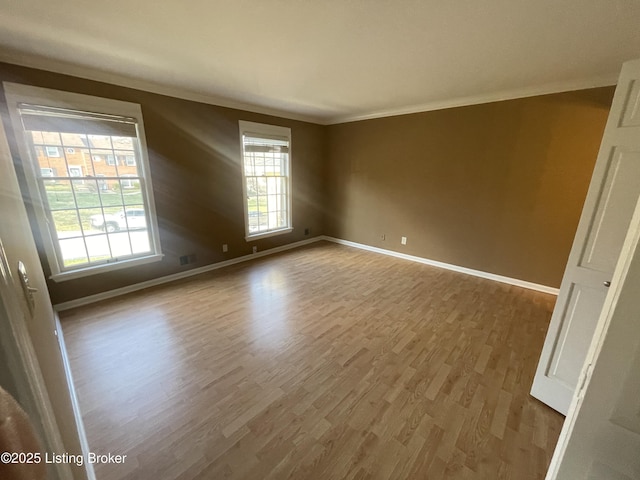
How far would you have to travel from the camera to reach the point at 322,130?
211 inches

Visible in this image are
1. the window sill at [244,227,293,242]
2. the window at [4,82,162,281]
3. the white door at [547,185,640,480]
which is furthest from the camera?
the window sill at [244,227,293,242]

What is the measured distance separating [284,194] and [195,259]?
2.05 metres

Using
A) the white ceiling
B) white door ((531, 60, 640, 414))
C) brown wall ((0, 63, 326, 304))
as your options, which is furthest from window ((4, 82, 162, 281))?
white door ((531, 60, 640, 414))

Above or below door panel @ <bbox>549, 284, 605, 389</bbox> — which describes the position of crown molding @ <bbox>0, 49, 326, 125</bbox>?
above

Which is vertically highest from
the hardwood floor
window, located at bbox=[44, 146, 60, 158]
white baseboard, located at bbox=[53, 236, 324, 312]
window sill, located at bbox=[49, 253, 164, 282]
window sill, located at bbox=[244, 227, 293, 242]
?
window, located at bbox=[44, 146, 60, 158]

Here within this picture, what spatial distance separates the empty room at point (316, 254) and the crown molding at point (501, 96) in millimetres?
34

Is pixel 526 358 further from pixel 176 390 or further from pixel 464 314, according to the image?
pixel 176 390

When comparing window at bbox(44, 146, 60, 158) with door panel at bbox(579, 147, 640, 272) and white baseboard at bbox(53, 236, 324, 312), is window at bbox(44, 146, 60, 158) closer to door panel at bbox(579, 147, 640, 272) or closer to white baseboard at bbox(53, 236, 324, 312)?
white baseboard at bbox(53, 236, 324, 312)

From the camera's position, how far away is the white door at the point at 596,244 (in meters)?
1.27

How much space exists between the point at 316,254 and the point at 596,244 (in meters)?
3.83

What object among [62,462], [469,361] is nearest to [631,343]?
[62,462]

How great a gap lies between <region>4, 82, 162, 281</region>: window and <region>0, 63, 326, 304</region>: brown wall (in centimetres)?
11

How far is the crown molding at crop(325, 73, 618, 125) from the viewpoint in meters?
2.73

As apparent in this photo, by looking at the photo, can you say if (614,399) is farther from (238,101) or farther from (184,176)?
(238,101)
